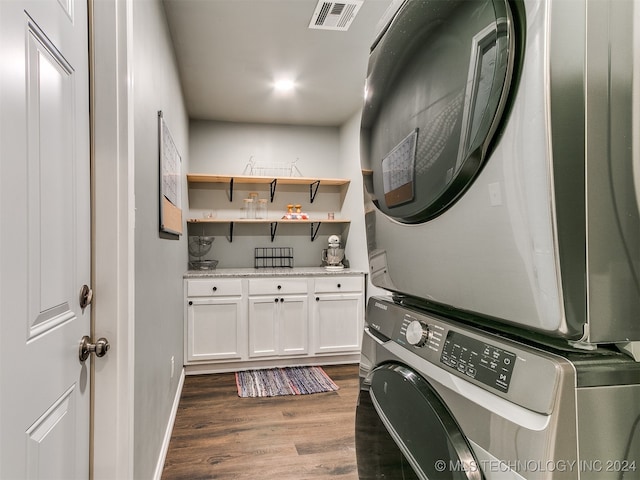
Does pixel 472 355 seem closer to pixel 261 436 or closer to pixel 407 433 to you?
pixel 407 433

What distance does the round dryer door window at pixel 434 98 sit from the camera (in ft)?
1.67

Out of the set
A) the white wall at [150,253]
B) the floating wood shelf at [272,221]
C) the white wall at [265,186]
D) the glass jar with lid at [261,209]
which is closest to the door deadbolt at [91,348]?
the white wall at [150,253]

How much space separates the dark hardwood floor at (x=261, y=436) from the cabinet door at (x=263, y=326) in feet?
1.52

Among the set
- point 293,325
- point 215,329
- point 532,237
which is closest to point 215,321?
point 215,329

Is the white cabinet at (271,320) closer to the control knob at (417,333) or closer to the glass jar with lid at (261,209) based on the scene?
the glass jar with lid at (261,209)

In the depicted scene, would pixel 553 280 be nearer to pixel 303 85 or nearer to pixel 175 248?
pixel 175 248

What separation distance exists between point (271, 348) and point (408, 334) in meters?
2.93

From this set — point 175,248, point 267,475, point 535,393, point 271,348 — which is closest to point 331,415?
point 267,475

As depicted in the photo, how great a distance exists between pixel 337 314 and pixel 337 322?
8 cm

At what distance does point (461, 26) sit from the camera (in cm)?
58

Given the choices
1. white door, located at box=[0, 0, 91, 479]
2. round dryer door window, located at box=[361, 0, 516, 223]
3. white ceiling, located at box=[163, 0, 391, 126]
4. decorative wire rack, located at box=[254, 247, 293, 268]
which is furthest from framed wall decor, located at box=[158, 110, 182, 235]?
decorative wire rack, located at box=[254, 247, 293, 268]

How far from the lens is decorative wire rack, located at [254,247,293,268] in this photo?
13.7 feet

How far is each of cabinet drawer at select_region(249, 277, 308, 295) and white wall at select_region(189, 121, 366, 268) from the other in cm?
74

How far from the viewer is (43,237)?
802 millimetres
